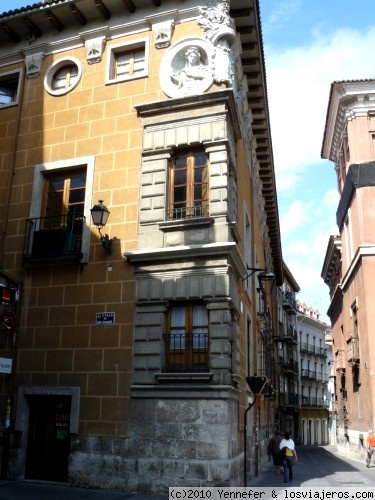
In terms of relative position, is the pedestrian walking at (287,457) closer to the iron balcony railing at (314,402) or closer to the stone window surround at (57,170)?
the stone window surround at (57,170)

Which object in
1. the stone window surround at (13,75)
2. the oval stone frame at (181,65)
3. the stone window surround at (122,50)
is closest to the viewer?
the oval stone frame at (181,65)

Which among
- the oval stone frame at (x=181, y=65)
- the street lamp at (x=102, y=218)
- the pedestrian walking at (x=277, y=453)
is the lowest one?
the pedestrian walking at (x=277, y=453)

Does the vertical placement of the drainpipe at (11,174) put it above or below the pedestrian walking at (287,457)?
above

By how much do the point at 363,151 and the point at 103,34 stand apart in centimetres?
1840

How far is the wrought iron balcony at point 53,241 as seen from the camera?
526 inches

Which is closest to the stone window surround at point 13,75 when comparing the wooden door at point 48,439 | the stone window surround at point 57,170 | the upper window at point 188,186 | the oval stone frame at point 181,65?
the stone window surround at point 57,170

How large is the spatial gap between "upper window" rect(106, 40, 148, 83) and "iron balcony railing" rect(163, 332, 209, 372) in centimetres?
724

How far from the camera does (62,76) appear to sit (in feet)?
51.0

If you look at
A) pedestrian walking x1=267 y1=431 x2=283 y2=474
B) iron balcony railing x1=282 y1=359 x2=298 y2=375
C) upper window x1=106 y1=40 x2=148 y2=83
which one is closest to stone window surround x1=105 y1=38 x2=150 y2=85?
upper window x1=106 y1=40 x2=148 y2=83

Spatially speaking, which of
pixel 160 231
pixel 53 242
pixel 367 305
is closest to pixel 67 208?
pixel 53 242

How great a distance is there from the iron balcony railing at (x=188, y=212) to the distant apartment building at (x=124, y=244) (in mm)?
45

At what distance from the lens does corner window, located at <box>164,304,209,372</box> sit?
1175 centimetres

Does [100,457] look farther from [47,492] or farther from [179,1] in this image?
[179,1]

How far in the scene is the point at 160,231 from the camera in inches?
503
